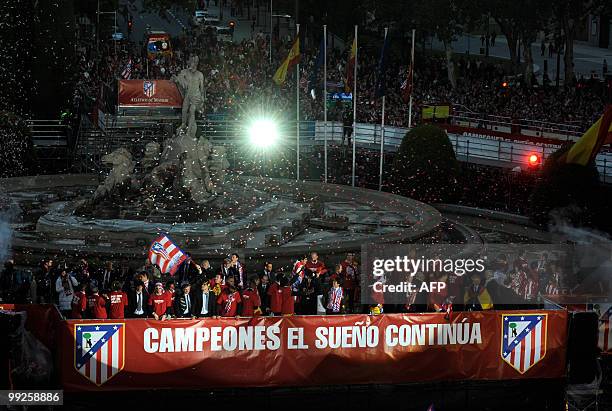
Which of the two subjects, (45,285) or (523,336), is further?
(45,285)

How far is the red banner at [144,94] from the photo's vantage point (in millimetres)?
47750

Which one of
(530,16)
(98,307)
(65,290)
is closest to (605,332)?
(98,307)

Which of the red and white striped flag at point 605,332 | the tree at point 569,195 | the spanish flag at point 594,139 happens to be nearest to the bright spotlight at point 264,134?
the tree at point 569,195

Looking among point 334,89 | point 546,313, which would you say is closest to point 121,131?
point 334,89

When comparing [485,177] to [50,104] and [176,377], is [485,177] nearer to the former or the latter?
[50,104]

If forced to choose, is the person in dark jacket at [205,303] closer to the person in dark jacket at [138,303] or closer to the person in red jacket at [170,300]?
the person in red jacket at [170,300]

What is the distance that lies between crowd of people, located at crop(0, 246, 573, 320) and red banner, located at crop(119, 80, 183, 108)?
73.5ft

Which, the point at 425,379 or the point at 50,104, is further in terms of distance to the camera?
→ the point at 50,104

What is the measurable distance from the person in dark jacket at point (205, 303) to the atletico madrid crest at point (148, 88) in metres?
25.7

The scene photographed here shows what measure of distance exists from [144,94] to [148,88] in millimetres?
256

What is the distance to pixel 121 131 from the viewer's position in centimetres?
4712

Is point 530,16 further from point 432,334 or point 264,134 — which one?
point 432,334

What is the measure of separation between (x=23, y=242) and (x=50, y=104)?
70.1ft

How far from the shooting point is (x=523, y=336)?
21.0 m
